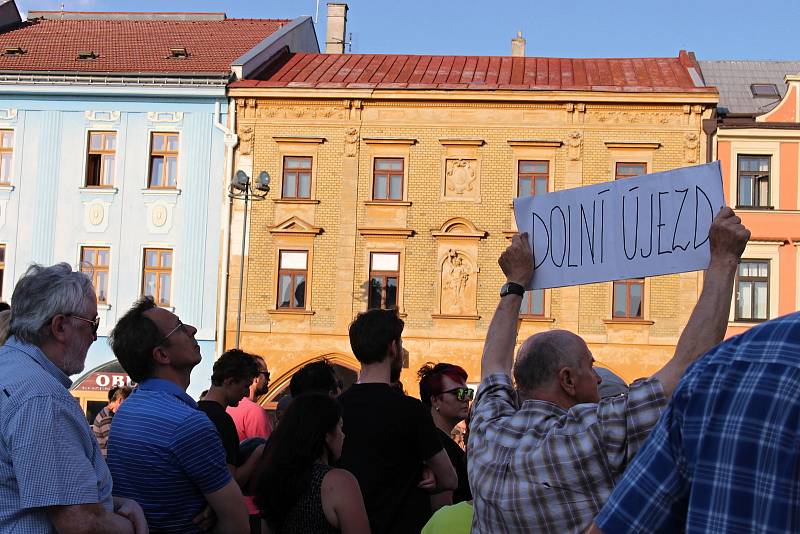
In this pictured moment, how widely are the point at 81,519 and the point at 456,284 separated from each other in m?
23.4

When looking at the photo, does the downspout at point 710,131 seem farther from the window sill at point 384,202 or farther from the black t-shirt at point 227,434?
the black t-shirt at point 227,434

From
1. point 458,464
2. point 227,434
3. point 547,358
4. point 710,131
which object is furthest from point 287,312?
point 547,358

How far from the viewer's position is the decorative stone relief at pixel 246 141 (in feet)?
89.3

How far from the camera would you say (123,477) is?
423 cm

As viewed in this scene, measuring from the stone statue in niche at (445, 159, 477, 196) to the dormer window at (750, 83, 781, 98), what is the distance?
31.2ft

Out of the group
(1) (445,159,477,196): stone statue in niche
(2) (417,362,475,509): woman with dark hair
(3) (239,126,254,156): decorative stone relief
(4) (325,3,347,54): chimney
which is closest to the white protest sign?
(2) (417,362,475,509): woman with dark hair

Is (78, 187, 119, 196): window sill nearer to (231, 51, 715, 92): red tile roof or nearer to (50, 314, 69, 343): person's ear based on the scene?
(231, 51, 715, 92): red tile roof

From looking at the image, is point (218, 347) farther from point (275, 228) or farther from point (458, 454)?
point (458, 454)

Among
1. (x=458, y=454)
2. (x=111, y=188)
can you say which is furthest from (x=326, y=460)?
(x=111, y=188)

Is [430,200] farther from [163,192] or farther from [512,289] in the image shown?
[512,289]

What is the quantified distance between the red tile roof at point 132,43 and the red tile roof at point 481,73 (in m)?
1.61

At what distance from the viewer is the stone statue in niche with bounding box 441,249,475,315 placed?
26453 mm

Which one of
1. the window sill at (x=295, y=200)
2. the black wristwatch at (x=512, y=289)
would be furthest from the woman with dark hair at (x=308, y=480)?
the window sill at (x=295, y=200)

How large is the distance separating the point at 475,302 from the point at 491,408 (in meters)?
23.1
